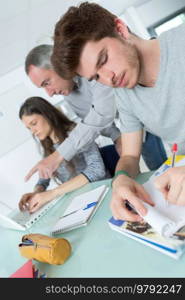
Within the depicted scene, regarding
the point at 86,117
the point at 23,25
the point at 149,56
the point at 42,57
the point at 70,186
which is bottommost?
the point at 70,186

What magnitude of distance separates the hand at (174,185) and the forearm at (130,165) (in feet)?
1.18

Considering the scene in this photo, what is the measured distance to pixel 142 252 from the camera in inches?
30.5

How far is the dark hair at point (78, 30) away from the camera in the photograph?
86 centimetres

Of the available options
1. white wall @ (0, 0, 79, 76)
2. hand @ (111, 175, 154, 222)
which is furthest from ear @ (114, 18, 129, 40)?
white wall @ (0, 0, 79, 76)

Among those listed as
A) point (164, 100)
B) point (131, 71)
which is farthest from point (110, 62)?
point (164, 100)

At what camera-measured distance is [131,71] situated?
3.13ft

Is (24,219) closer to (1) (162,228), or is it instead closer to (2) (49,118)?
(2) (49,118)

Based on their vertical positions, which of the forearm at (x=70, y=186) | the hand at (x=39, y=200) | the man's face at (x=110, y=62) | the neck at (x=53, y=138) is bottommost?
the forearm at (x=70, y=186)

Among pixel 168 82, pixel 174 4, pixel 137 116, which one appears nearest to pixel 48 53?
pixel 137 116

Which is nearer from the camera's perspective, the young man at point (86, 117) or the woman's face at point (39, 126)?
the young man at point (86, 117)

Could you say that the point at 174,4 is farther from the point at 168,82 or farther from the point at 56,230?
the point at 56,230

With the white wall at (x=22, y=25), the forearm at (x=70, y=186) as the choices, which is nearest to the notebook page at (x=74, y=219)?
the forearm at (x=70, y=186)

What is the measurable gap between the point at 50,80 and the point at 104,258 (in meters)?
1.04

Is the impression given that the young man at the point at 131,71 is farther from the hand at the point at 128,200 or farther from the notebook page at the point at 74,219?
the notebook page at the point at 74,219
